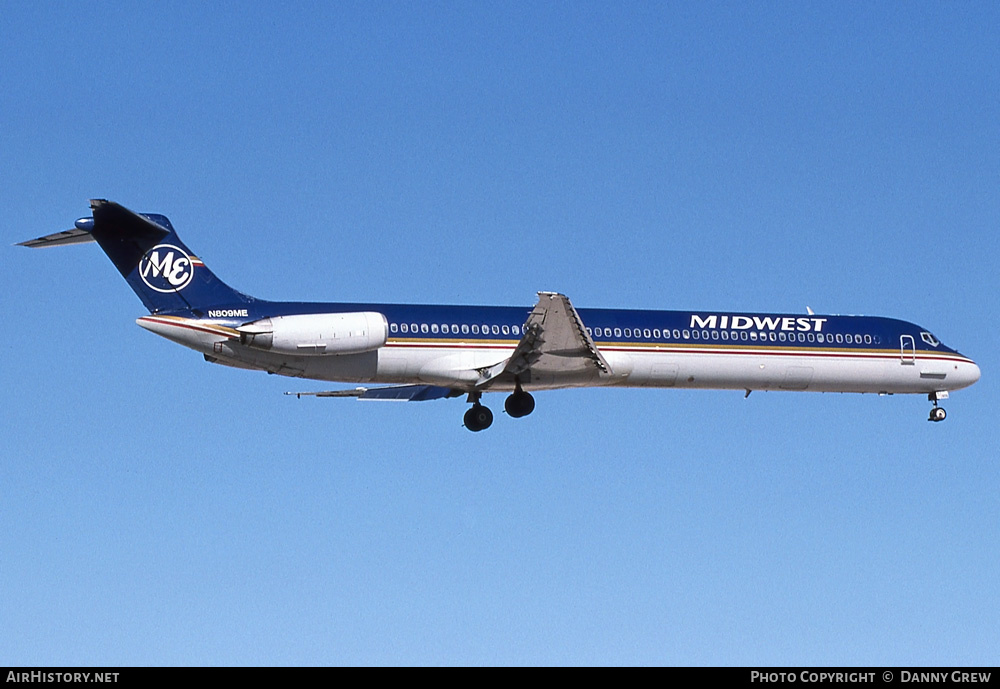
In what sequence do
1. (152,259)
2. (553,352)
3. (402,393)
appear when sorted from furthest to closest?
(402,393), (553,352), (152,259)

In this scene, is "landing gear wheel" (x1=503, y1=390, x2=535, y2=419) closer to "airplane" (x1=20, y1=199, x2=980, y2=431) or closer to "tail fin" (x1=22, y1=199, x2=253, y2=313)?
"airplane" (x1=20, y1=199, x2=980, y2=431)

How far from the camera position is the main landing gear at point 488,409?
3070 cm

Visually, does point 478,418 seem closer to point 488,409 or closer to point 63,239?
point 488,409

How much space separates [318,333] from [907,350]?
51.0ft

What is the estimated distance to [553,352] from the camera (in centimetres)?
2942

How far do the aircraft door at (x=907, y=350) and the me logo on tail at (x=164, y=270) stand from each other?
1780 cm

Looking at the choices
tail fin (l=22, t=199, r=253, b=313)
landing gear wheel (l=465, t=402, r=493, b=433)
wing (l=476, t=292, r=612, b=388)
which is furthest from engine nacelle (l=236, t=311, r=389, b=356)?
landing gear wheel (l=465, t=402, r=493, b=433)

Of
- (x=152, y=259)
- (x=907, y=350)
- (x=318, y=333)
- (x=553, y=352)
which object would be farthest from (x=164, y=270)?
(x=907, y=350)

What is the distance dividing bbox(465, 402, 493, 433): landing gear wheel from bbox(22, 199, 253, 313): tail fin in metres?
6.07
